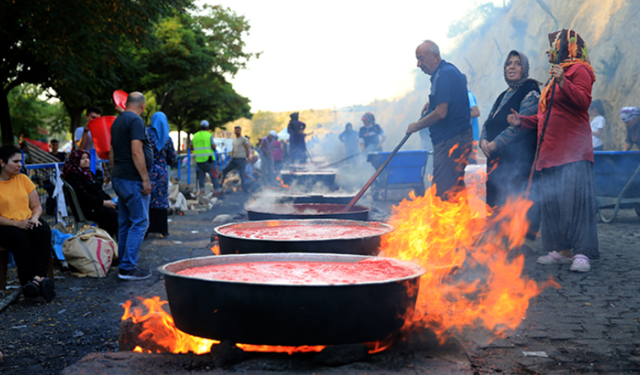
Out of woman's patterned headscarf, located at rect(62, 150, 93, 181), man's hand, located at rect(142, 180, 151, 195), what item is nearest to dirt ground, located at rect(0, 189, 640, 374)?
man's hand, located at rect(142, 180, 151, 195)

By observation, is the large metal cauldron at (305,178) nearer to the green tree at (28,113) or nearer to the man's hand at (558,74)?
the man's hand at (558,74)

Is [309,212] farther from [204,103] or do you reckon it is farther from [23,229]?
[204,103]

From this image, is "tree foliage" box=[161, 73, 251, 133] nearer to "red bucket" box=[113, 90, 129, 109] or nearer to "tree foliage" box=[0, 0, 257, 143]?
"tree foliage" box=[0, 0, 257, 143]

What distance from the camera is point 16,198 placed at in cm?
494

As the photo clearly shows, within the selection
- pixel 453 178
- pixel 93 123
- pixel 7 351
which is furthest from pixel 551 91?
pixel 93 123

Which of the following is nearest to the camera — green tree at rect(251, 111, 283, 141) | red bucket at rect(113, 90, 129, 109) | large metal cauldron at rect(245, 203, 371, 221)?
large metal cauldron at rect(245, 203, 371, 221)

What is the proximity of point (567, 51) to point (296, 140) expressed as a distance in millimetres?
10755

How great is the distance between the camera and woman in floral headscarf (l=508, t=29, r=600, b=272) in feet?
15.3

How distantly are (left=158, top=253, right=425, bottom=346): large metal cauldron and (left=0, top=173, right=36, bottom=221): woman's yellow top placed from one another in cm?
333

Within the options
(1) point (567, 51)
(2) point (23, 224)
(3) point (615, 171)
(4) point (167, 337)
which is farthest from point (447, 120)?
(2) point (23, 224)

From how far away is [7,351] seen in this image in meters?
3.47

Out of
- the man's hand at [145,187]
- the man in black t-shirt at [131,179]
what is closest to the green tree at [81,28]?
the man in black t-shirt at [131,179]

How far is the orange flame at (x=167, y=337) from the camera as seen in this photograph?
2.63 meters

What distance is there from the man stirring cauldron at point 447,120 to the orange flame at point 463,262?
0.74 ft
